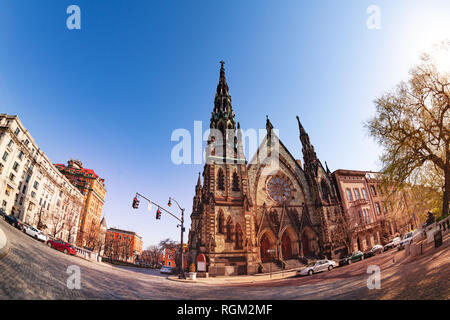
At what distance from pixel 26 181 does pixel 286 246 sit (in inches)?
945

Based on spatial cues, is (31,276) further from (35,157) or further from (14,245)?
(35,157)

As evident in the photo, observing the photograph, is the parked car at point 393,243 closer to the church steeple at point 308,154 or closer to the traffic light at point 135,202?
the traffic light at point 135,202

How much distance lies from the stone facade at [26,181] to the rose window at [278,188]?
21.9 meters

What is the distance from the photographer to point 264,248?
21547 millimetres

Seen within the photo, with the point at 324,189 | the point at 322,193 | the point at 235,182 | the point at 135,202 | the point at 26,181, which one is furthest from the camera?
the point at 324,189

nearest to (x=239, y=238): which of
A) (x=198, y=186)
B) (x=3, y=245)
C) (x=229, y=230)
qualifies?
(x=229, y=230)

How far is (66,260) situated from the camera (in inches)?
164

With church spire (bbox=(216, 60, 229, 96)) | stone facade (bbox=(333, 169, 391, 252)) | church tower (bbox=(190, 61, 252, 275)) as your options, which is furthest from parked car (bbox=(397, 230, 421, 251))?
church spire (bbox=(216, 60, 229, 96))

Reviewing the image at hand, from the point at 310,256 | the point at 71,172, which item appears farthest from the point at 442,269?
the point at 310,256

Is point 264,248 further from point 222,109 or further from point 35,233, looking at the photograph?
point 35,233

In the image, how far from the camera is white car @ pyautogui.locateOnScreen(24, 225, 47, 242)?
14.2ft

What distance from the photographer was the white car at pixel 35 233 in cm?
433

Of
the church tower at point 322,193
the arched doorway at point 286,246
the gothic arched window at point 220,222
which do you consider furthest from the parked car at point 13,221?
the church tower at point 322,193
